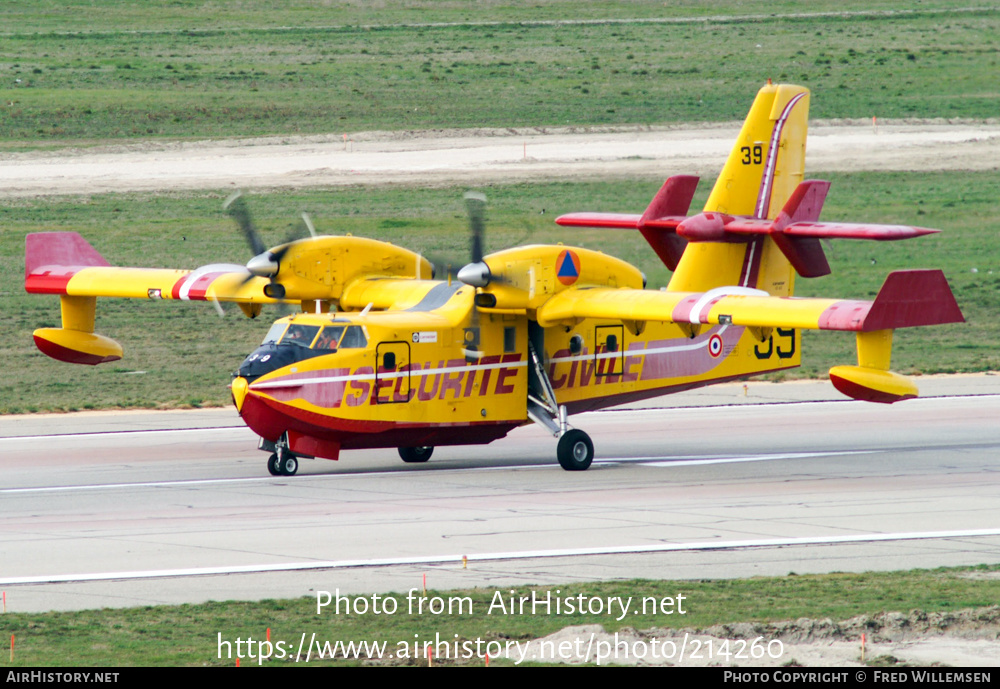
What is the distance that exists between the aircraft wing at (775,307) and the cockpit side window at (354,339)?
3152mm

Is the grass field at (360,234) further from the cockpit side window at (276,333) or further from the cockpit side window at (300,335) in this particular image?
the cockpit side window at (276,333)

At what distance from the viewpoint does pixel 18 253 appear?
49.1 m

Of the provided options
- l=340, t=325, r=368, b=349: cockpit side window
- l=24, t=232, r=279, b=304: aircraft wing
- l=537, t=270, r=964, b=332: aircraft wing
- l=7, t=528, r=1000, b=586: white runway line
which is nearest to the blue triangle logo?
l=537, t=270, r=964, b=332: aircraft wing

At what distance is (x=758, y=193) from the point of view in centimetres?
2936

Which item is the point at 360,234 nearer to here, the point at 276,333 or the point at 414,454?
the point at 414,454

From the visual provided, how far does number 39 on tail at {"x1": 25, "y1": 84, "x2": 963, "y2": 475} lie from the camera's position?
952 inches

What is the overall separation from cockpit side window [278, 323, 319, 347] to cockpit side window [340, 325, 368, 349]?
50 centimetres

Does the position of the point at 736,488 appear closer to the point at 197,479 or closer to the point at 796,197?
the point at 796,197

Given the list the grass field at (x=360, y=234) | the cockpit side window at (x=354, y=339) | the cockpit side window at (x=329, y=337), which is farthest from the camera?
the grass field at (x=360, y=234)

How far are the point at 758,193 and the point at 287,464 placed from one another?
423 inches

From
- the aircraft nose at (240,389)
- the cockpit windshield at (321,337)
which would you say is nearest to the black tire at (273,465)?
the aircraft nose at (240,389)

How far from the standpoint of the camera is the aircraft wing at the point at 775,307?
74.0 feet

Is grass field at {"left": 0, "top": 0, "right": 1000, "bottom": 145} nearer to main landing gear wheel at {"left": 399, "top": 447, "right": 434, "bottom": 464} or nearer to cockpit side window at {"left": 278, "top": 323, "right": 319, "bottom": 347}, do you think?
main landing gear wheel at {"left": 399, "top": 447, "right": 434, "bottom": 464}

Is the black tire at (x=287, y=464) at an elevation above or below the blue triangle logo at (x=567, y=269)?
below
